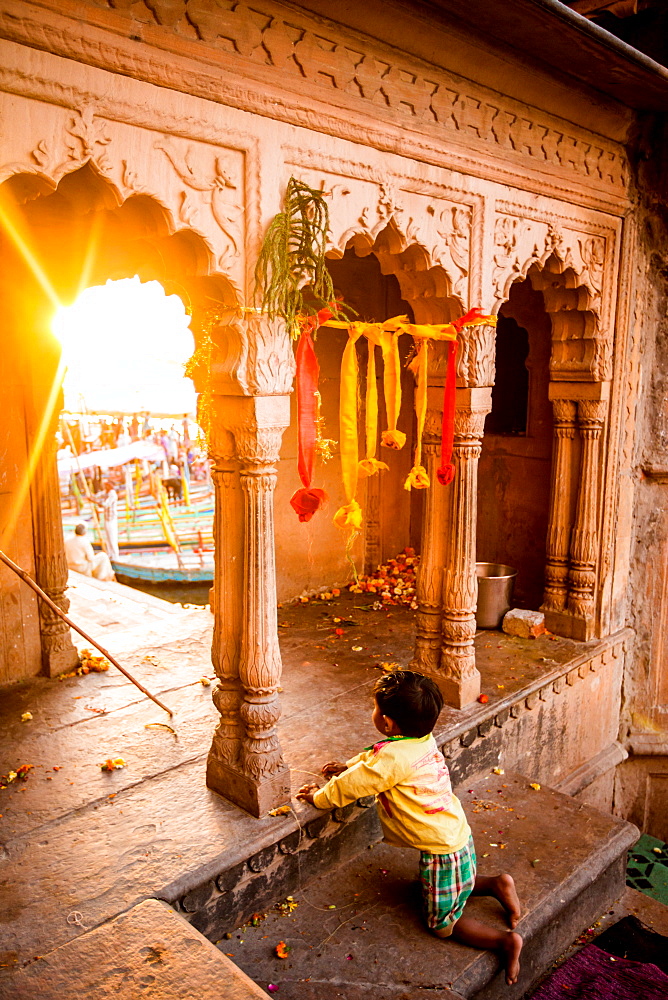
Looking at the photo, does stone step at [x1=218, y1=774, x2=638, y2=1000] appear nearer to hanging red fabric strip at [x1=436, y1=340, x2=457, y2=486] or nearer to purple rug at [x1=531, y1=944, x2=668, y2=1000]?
purple rug at [x1=531, y1=944, x2=668, y2=1000]

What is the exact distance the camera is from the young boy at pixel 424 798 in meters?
3.41

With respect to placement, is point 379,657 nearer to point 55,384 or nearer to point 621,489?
point 621,489

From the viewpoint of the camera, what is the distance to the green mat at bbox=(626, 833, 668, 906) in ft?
21.1

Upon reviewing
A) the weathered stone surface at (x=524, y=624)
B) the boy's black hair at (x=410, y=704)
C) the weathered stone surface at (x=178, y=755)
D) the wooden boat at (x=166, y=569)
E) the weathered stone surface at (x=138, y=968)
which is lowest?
the wooden boat at (x=166, y=569)

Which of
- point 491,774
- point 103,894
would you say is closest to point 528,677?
point 491,774

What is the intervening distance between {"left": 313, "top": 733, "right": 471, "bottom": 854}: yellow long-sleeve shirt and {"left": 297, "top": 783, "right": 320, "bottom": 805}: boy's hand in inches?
18.4

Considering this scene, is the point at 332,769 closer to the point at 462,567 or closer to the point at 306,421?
the point at 462,567

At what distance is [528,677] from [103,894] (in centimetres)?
372

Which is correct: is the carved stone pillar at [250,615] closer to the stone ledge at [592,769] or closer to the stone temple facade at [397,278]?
the stone temple facade at [397,278]

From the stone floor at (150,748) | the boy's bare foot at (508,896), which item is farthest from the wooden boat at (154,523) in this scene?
the boy's bare foot at (508,896)

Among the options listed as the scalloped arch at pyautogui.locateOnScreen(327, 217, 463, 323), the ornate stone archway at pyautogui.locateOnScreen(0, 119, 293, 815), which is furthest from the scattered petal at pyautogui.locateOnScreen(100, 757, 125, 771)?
the scalloped arch at pyautogui.locateOnScreen(327, 217, 463, 323)

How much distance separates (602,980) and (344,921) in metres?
1.47

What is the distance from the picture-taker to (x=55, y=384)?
5590 millimetres

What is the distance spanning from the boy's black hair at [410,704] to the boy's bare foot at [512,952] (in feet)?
3.40
